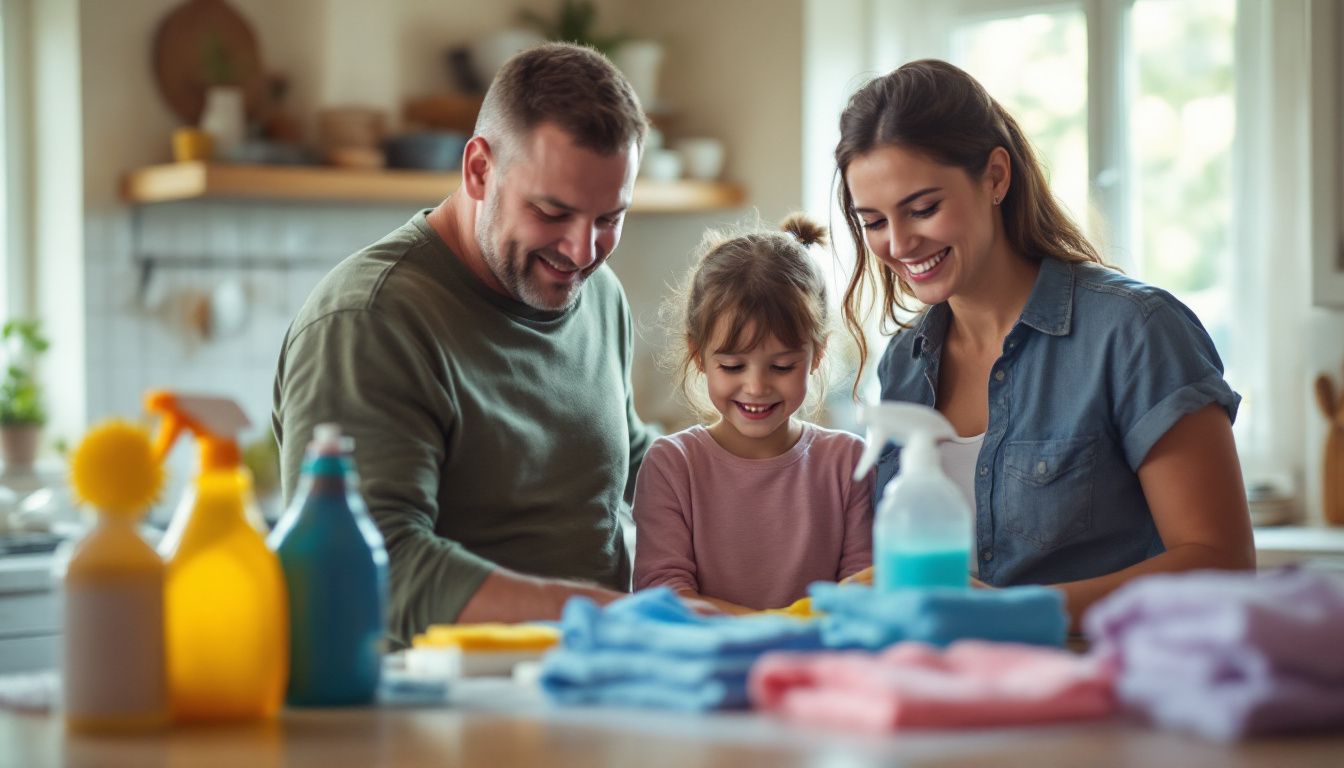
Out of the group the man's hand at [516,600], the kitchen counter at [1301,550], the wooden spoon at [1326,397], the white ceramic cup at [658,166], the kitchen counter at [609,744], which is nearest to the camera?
the kitchen counter at [609,744]

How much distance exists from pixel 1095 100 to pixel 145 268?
2614 millimetres

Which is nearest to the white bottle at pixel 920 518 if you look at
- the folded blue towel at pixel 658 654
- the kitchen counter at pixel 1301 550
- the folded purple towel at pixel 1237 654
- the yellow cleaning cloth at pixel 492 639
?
the folded blue towel at pixel 658 654

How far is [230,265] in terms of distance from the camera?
441 centimetres

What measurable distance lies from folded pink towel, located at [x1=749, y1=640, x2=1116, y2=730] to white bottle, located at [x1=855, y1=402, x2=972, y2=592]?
124mm

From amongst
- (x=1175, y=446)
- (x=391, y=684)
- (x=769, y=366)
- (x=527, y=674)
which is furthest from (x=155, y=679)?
(x=1175, y=446)

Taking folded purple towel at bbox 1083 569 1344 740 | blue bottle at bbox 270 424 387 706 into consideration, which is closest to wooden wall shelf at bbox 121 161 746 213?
blue bottle at bbox 270 424 387 706

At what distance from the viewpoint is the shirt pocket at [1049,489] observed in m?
2.09

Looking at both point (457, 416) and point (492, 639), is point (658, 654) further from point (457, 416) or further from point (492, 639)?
point (457, 416)

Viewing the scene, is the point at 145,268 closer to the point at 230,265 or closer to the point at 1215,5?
the point at 230,265

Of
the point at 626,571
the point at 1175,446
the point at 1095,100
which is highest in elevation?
the point at 1095,100

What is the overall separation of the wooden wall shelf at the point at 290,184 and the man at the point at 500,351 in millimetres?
→ 1890

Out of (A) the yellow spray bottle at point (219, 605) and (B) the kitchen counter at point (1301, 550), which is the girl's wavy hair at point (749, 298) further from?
(B) the kitchen counter at point (1301, 550)

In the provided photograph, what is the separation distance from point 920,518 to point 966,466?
2.67ft

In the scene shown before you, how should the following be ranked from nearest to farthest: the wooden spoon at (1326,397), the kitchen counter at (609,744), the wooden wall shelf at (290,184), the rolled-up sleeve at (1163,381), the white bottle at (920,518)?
the kitchen counter at (609,744), the white bottle at (920,518), the rolled-up sleeve at (1163,381), the wooden spoon at (1326,397), the wooden wall shelf at (290,184)
